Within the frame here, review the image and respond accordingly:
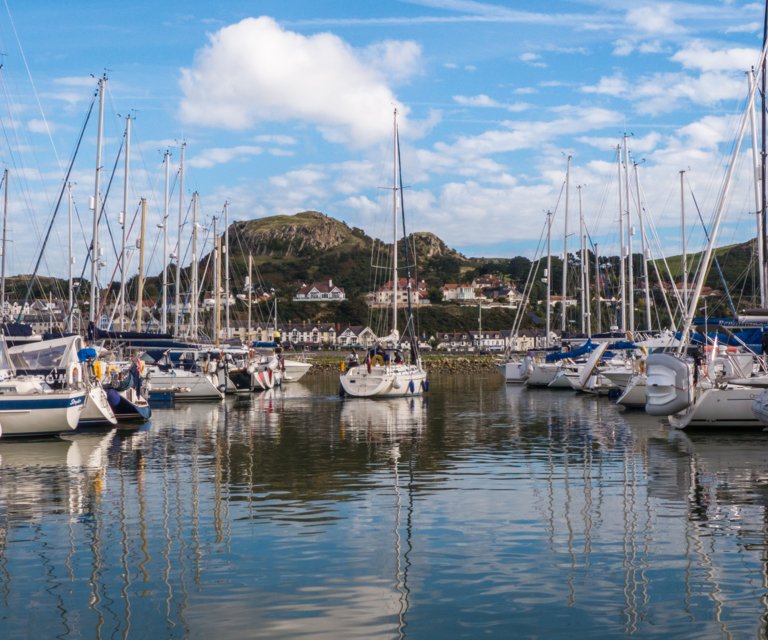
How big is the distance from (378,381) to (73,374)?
74.6ft

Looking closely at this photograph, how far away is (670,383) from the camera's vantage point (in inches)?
1156

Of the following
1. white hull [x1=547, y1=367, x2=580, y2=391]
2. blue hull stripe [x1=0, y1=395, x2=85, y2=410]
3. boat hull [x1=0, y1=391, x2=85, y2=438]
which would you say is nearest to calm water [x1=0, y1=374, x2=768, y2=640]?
boat hull [x1=0, y1=391, x2=85, y2=438]

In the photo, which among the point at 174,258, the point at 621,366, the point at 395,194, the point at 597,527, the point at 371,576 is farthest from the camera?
the point at 174,258

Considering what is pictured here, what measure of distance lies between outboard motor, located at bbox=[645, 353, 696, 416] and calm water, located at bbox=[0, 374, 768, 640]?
53.5 inches

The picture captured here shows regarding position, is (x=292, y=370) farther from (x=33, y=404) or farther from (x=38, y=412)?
(x=33, y=404)

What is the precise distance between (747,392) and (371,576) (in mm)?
20118

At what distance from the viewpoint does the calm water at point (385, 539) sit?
34.9 feet

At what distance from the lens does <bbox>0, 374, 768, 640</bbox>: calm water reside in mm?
10648

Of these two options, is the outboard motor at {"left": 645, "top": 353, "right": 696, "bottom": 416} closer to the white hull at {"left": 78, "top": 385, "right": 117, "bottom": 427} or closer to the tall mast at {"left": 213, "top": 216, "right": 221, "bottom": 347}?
the white hull at {"left": 78, "top": 385, "right": 117, "bottom": 427}

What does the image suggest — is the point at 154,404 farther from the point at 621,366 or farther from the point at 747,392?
the point at 747,392

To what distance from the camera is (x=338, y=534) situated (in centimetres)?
1516

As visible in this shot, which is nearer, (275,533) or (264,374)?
(275,533)

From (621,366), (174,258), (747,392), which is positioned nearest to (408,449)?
(747,392)

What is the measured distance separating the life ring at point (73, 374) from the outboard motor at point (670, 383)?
18.7 m
